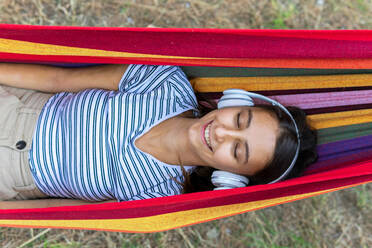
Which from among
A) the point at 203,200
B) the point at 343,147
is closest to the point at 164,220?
the point at 203,200

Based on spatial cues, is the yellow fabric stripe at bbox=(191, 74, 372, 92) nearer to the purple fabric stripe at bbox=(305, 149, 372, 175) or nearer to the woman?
the woman

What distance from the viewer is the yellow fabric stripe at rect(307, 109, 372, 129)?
130cm

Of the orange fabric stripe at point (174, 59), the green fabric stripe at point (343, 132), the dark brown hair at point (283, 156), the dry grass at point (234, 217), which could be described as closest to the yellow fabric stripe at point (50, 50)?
the orange fabric stripe at point (174, 59)

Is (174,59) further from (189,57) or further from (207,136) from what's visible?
(207,136)

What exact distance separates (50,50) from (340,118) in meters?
0.99

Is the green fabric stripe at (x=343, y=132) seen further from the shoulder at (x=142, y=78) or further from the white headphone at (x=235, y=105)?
the shoulder at (x=142, y=78)

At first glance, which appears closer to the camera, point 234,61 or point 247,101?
point 234,61

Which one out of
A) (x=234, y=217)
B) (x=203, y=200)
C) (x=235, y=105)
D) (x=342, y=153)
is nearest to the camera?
(x=203, y=200)

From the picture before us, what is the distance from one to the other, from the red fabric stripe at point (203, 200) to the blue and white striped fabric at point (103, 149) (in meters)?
0.24

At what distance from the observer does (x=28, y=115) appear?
1.33 meters

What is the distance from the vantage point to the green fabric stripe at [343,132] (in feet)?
4.30

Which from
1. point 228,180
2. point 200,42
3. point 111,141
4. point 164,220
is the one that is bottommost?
point 164,220

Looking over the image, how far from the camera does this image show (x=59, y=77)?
138cm

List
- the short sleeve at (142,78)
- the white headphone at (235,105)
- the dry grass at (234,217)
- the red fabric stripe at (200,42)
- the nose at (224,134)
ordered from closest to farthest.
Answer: the red fabric stripe at (200,42) → the nose at (224,134) → the white headphone at (235,105) → the short sleeve at (142,78) → the dry grass at (234,217)
